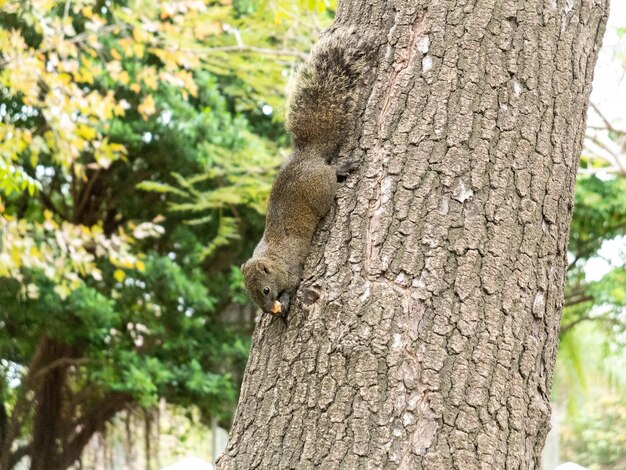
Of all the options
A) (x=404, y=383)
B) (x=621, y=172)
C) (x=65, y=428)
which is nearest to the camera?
(x=404, y=383)

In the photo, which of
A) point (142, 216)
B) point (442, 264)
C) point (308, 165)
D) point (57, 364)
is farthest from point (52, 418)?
point (442, 264)

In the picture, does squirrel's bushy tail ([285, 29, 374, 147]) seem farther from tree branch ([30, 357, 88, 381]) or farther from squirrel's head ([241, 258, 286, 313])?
tree branch ([30, 357, 88, 381])

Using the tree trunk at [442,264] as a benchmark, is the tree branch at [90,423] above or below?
above

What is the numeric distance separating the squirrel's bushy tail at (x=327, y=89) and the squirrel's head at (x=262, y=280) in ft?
1.39

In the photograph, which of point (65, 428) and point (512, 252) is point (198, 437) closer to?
point (65, 428)

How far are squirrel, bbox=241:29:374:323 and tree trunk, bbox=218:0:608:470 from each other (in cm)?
12

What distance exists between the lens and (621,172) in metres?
6.82

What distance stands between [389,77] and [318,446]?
0.92 metres

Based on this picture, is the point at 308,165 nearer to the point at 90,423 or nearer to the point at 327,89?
the point at 327,89

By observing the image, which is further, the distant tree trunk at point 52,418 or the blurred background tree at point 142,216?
the distant tree trunk at point 52,418

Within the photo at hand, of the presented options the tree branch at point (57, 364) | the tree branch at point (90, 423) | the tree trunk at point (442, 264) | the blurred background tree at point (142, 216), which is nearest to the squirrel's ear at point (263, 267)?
the tree trunk at point (442, 264)

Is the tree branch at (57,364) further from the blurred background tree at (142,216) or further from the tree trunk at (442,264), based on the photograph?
the tree trunk at (442,264)

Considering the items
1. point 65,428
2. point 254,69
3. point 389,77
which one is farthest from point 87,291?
point 389,77

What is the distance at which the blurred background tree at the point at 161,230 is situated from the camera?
668 centimetres
